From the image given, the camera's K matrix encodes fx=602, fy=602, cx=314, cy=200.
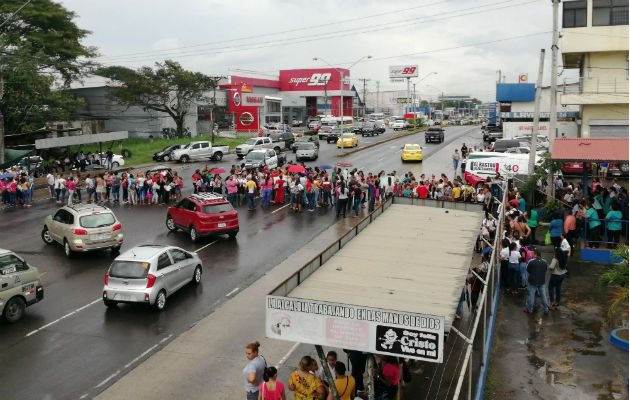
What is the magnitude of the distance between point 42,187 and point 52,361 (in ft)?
89.7

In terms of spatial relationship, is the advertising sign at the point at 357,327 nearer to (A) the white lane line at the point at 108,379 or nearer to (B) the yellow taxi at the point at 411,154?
(A) the white lane line at the point at 108,379

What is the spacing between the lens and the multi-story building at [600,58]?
34.2m

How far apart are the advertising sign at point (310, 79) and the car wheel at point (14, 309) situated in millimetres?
83574

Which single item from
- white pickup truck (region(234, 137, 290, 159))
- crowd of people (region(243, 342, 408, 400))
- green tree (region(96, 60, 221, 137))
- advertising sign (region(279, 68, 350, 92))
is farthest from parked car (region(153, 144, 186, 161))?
advertising sign (region(279, 68, 350, 92))

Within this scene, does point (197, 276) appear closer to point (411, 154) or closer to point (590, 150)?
point (590, 150)

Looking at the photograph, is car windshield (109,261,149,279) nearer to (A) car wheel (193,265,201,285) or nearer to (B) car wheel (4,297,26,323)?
(B) car wheel (4,297,26,323)

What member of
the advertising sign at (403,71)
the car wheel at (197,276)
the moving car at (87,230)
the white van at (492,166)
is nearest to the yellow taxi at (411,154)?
the white van at (492,166)

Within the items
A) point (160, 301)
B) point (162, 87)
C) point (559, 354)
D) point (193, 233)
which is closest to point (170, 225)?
point (193, 233)

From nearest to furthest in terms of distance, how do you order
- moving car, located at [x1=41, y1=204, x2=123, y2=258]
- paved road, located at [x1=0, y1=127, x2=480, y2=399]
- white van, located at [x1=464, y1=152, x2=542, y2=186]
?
paved road, located at [x1=0, y1=127, x2=480, y2=399] → moving car, located at [x1=41, y1=204, x2=123, y2=258] → white van, located at [x1=464, y1=152, x2=542, y2=186]

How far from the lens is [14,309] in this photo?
1420cm

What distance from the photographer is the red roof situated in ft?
64.5

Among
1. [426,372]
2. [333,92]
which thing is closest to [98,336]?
[426,372]

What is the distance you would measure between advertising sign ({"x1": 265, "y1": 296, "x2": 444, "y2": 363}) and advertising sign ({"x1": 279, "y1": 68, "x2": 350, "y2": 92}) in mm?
89394

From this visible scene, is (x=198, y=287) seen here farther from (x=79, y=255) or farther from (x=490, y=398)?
(x=490, y=398)
